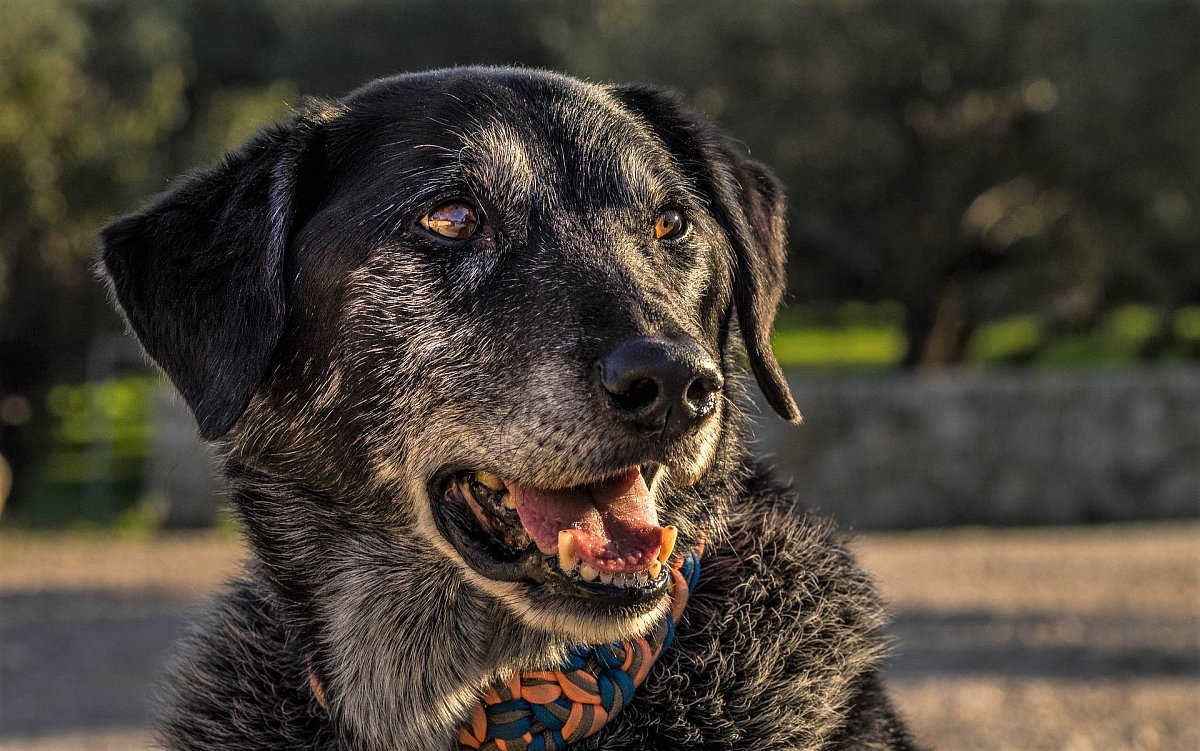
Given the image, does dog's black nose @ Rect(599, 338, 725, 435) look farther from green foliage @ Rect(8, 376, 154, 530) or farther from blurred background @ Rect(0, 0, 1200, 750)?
green foliage @ Rect(8, 376, 154, 530)

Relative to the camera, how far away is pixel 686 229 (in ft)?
11.4

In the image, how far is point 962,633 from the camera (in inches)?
374

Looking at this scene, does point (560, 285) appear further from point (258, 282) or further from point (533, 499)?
point (258, 282)

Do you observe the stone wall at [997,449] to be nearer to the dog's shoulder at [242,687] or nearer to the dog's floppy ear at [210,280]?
the dog's shoulder at [242,687]

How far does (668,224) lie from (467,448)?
31.2 inches

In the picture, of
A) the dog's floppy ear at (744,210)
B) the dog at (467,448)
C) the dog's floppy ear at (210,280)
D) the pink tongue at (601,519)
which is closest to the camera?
the pink tongue at (601,519)

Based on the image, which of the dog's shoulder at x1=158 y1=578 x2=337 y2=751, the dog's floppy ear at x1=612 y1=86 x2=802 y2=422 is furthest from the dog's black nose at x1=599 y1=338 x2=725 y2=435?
the dog's shoulder at x1=158 y1=578 x2=337 y2=751

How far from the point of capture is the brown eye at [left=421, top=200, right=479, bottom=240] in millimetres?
3252

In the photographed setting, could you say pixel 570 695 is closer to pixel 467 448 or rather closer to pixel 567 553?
pixel 567 553

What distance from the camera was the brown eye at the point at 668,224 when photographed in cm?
339

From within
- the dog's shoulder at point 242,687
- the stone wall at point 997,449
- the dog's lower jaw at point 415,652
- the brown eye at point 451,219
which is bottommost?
the stone wall at point 997,449

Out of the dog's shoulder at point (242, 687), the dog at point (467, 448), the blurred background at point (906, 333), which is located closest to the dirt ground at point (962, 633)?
the blurred background at point (906, 333)

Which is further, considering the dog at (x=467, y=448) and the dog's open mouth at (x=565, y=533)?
the dog at (x=467, y=448)

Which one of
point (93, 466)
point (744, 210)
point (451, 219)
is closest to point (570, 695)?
point (451, 219)
